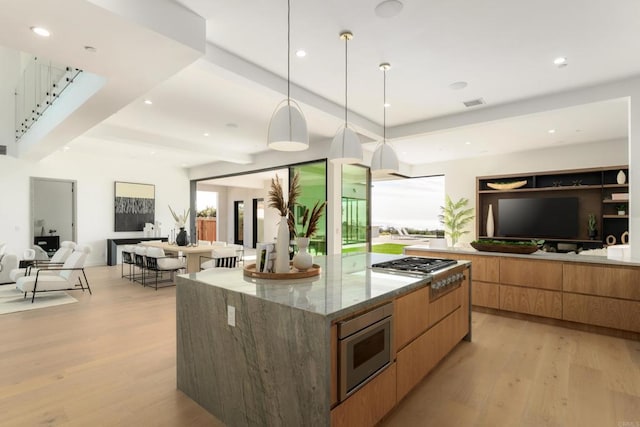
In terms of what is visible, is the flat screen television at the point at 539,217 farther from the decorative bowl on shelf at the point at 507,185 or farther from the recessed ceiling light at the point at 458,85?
the recessed ceiling light at the point at 458,85

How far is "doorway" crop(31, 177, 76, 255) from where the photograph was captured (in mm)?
8352

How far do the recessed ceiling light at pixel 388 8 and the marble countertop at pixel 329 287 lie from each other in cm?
217

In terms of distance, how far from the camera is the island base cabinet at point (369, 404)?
5.41 feet

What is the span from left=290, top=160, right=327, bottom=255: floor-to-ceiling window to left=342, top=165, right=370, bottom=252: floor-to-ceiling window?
17.8 inches

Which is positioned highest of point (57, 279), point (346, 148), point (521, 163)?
point (521, 163)

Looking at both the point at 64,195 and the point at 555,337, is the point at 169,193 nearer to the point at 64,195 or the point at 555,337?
the point at 64,195

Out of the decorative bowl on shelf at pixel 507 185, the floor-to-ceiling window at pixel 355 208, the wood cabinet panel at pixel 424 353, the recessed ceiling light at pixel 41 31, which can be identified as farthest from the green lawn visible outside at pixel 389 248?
the recessed ceiling light at pixel 41 31

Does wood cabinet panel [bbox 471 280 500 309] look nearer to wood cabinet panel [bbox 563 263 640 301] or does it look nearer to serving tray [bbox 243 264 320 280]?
wood cabinet panel [bbox 563 263 640 301]

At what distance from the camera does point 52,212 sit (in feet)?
28.4

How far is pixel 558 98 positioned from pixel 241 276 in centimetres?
483

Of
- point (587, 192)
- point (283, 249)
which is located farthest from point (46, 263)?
point (587, 192)

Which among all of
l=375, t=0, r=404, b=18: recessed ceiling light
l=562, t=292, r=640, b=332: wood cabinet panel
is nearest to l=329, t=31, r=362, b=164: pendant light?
l=375, t=0, r=404, b=18: recessed ceiling light

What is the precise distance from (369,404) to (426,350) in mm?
863

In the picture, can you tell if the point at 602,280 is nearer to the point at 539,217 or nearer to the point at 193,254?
the point at 539,217
